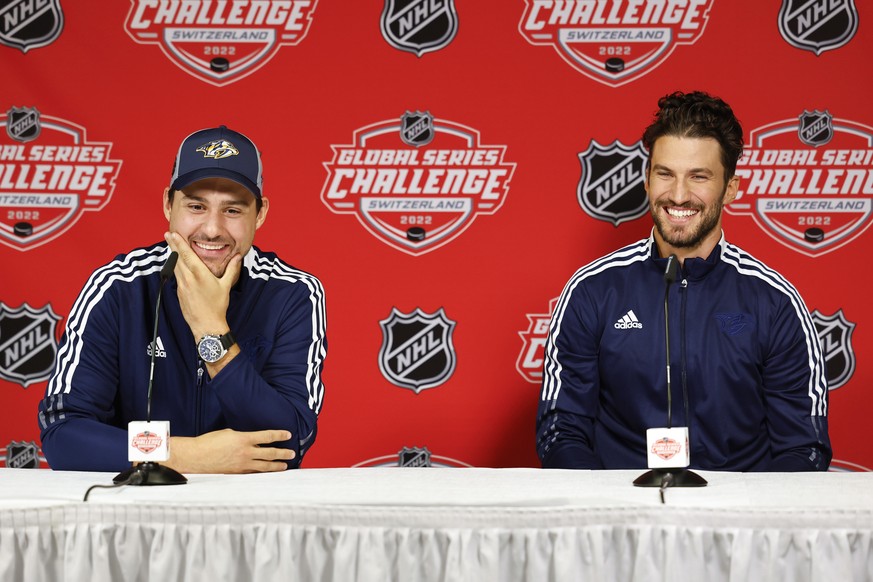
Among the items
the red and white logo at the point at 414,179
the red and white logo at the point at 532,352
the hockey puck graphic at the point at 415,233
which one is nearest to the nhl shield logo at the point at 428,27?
the red and white logo at the point at 414,179

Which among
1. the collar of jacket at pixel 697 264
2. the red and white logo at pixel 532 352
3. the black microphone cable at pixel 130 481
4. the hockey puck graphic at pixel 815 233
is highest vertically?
the hockey puck graphic at pixel 815 233

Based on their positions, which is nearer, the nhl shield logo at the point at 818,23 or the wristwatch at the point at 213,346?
the wristwatch at the point at 213,346

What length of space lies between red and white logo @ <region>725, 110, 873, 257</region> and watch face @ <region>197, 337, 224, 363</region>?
5.26ft

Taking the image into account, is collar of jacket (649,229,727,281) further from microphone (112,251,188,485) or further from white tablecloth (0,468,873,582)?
microphone (112,251,188,485)

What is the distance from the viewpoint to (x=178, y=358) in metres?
2.12

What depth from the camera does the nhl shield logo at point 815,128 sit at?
9.29 feet

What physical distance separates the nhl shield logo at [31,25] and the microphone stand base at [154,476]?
1877mm

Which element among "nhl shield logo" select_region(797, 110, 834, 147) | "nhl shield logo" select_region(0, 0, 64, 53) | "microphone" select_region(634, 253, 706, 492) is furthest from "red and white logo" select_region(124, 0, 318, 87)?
"microphone" select_region(634, 253, 706, 492)

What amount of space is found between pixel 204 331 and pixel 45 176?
4.10 ft

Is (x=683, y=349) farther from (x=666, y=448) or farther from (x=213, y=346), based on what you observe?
(x=213, y=346)

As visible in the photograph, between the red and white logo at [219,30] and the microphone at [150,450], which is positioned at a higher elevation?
the red and white logo at [219,30]

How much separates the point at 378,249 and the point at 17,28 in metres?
1.29

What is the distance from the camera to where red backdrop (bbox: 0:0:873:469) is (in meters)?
2.85

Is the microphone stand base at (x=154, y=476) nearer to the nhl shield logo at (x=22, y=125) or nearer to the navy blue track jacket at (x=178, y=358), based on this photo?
the navy blue track jacket at (x=178, y=358)
